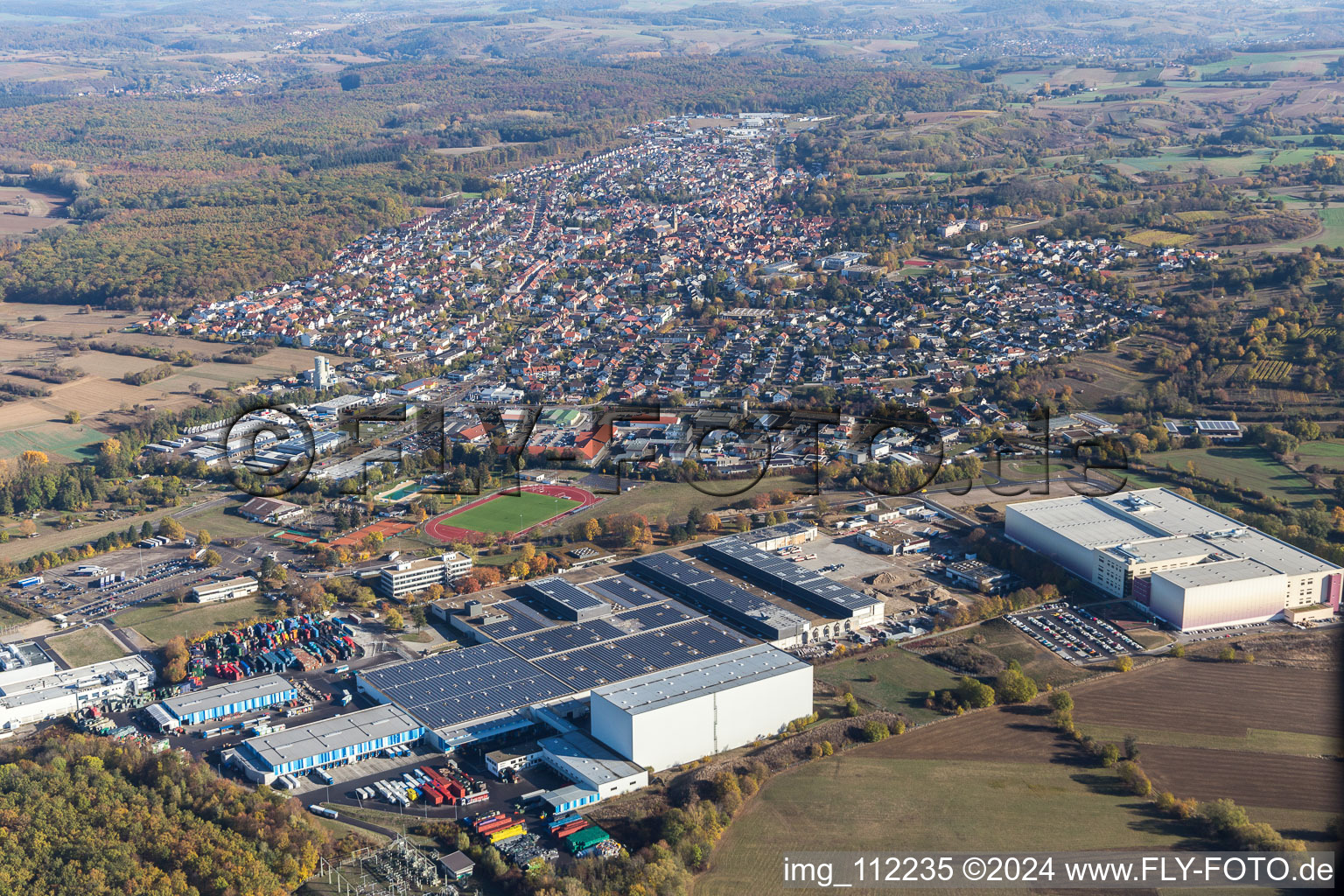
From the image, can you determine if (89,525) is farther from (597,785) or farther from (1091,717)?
(1091,717)

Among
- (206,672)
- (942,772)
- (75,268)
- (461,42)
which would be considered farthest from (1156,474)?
(461,42)

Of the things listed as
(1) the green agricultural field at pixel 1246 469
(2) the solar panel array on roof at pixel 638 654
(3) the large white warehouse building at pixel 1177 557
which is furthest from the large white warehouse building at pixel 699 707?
(1) the green agricultural field at pixel 1246 469

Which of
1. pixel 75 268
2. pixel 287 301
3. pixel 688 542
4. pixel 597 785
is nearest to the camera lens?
pixel 597 785

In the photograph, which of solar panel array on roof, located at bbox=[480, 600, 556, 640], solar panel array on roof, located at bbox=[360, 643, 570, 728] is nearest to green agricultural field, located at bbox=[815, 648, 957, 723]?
solar panel array on roof, located at bbox=[360, 643, 570, 728]

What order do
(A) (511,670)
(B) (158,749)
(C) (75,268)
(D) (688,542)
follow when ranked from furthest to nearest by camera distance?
(C) (75,268), (D) (688,542), (A) (511,670), (B) (158,749)

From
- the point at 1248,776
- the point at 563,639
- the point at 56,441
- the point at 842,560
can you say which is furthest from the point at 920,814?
the point at 56,441

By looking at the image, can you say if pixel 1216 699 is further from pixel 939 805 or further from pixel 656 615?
pixel 656 615

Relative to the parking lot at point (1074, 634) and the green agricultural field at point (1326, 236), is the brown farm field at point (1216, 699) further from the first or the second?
the green agricultural field at point (1326, 236)

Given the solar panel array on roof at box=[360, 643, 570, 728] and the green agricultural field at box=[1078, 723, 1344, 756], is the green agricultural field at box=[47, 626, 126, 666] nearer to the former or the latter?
the solar panel array on roof at box=[360, 643, 570, 728]
